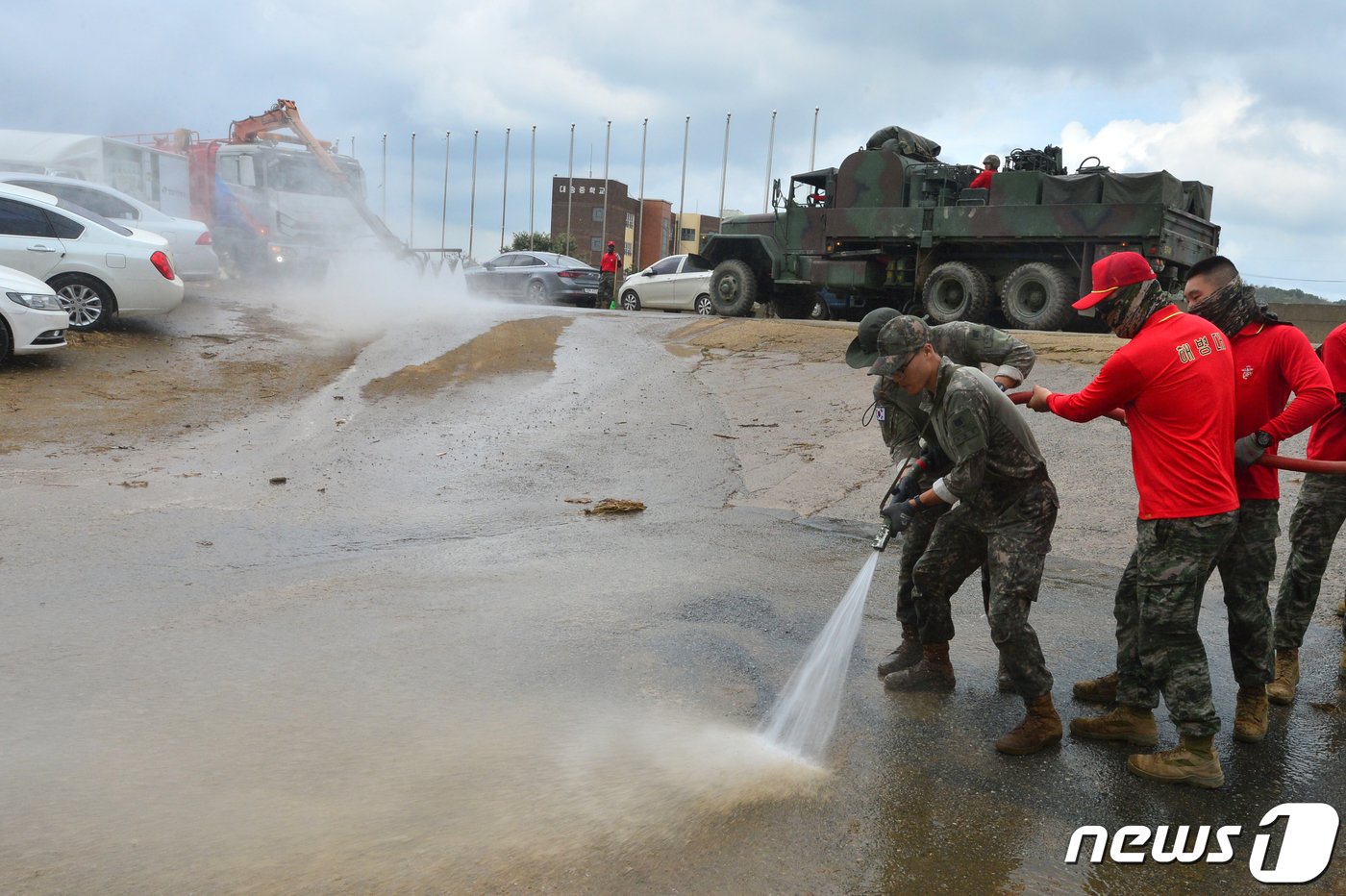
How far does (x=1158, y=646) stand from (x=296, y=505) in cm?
542

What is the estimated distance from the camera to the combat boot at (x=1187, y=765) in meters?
3.52

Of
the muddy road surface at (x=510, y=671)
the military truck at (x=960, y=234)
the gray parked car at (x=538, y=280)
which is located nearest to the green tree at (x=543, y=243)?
the gray parked car at (x=538, y=280)

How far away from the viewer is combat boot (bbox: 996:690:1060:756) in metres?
3.71

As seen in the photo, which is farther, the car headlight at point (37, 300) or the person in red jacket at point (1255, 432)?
the car headlight at point (37, 300)

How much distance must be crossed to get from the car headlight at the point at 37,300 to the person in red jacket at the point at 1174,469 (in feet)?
32.3

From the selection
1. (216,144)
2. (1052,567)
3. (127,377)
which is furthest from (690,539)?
(216,144)

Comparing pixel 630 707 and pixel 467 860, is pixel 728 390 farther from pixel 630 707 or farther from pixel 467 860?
pixel 467 860

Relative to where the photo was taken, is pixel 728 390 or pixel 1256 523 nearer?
pixel 1256 523

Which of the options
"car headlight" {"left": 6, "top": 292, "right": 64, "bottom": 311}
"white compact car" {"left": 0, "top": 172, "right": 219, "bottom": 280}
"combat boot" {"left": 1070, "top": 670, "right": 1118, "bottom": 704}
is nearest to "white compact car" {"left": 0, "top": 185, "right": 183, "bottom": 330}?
"car headlight" {"left": 6, "top": 292, "right": 64, "bottom": 311}

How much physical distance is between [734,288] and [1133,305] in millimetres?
14668

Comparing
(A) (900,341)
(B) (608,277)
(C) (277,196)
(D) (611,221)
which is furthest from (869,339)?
(D) (611,221)

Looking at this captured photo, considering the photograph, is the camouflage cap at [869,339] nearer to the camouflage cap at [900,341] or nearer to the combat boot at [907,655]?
the camouflage cap at [900,341]

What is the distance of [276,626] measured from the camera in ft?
15.4

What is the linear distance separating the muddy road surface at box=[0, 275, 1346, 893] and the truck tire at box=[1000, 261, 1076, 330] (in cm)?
532
